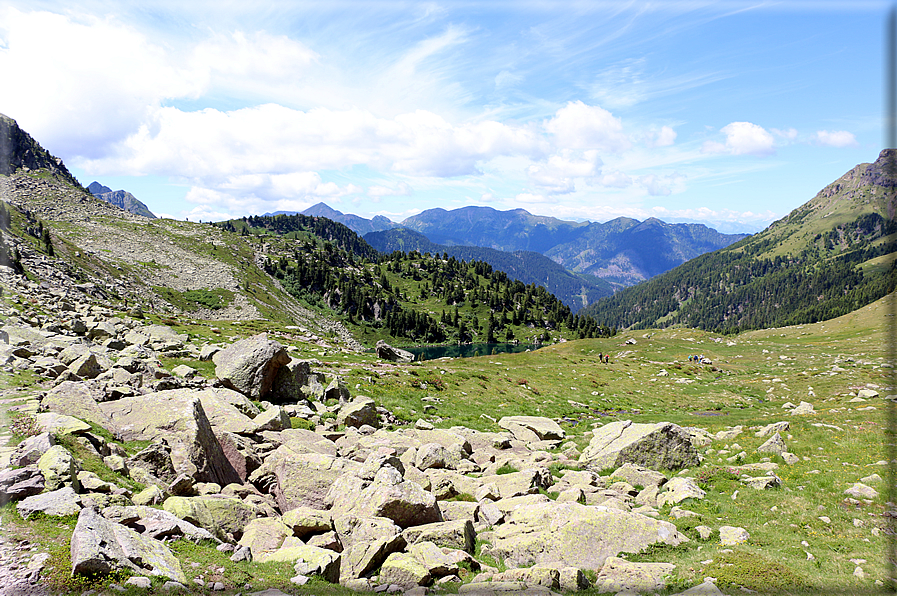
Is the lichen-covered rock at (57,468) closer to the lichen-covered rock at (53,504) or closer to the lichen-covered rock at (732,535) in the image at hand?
the lichen-covered rock at (53,504)

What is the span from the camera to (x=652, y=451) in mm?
20344

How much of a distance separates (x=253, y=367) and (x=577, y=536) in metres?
21.8

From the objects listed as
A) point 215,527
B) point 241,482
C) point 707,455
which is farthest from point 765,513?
point 241,482

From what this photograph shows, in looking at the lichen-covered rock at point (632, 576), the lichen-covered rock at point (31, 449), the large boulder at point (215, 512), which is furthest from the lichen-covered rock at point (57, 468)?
the lichen-covered rock at point (632, 576)

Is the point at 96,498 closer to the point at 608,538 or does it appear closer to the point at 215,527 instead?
the point at 215,527

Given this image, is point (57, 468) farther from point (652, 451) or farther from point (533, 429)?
point (533, 429)

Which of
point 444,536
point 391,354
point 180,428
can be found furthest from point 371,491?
point 391,354

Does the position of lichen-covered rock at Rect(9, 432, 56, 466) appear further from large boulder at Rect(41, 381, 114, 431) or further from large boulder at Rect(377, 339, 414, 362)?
large boulder at Rect(377, 339, 414, 362)

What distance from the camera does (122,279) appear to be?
115438mm

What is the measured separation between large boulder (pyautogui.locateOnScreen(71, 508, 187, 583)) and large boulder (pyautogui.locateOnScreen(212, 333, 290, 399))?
Result: 17.5 metres

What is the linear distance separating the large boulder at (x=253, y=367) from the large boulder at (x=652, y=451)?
20491 millimetres

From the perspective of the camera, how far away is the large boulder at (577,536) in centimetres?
1180

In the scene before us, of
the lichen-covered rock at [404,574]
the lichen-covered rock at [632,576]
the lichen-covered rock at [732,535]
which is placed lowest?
the lichen-covered rock at [732,535]

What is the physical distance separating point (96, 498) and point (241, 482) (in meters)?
5.64
